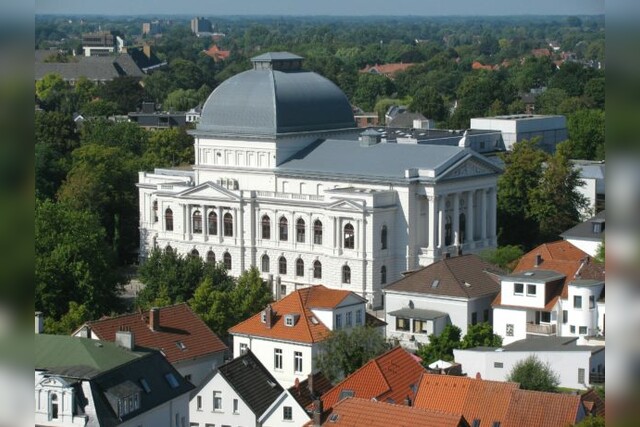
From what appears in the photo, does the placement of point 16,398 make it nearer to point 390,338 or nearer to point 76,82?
point 390,338

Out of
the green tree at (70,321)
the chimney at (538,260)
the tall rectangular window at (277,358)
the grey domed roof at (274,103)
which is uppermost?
the grey domed roof at (274,103)

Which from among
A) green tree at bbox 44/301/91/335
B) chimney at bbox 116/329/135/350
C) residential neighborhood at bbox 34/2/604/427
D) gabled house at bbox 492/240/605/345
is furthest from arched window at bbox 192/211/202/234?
chimney at bbox 116/329/135/350

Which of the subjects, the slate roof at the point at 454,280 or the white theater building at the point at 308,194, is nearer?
the slate roof at the point at 454,280

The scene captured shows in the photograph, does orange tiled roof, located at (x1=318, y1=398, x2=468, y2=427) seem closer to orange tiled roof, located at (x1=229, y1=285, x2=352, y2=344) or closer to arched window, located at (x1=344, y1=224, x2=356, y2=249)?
orange tiled roof, located at (x1=229, y1=285, x2=352, y2=344)

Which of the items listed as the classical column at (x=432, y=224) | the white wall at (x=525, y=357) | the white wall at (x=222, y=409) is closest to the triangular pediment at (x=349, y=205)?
the classical column at (x=432, y=224)

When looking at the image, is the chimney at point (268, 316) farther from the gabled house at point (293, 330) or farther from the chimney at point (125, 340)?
the chimney at point (125, 340)

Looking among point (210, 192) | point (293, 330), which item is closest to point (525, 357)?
Answer: point (293, 330)

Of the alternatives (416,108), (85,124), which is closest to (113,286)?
(85,124)
